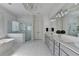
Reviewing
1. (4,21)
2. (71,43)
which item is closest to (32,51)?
(71,43)

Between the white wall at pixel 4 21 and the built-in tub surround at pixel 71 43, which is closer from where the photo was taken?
the built-in tub surround at pixel 71 43

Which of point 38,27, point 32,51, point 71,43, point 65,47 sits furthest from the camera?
Result: point 38,27

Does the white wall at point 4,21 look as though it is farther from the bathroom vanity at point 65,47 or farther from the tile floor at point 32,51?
the bathroom vanity at point 65,47

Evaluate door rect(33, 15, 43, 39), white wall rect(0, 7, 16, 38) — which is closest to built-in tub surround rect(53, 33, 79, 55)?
white wall rect(0, 7, 16, 38)

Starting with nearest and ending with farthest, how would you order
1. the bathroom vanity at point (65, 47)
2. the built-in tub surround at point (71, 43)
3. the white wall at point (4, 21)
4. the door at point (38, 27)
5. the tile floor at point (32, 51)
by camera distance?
the bathroom vanity at point (65, 47) < the built-in tub surround at point (71, 43) < the tile floor at point (32, 51) < the white wall at point (4, 21) < the door at point (38, 27)

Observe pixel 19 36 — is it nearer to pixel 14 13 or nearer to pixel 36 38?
pixel 14 13

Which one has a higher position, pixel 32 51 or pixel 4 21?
pixel 4 21

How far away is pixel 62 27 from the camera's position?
6.64 metres

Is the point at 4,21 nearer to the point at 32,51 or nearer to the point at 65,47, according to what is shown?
the point at 32,51

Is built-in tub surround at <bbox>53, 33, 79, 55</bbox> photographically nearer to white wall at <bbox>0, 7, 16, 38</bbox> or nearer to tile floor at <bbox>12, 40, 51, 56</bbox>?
tile floor at <bbox>12, 40, 51, 56</bbox>

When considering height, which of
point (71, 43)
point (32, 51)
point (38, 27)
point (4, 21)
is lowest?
point (32, 51)

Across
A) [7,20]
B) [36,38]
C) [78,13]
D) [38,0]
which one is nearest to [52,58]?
[38,0]

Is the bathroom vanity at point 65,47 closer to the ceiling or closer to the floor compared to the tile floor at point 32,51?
closer to the ceiling

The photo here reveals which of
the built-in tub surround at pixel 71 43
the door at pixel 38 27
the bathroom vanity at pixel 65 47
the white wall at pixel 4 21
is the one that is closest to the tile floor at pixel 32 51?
the bathroom vanity at pixel 65 47
